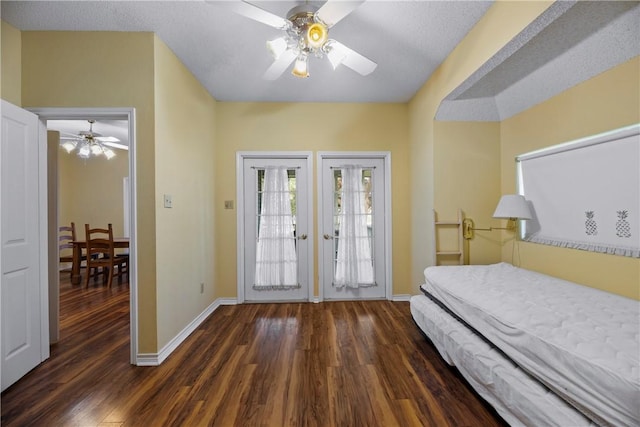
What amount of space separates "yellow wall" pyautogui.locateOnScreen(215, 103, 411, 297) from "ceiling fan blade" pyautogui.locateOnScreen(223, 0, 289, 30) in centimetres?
180

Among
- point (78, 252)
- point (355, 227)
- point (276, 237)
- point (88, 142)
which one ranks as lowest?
point (78, 252)

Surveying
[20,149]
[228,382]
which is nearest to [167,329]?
[228,382]

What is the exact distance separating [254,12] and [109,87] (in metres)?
1.43

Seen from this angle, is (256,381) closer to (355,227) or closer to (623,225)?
(355,227)

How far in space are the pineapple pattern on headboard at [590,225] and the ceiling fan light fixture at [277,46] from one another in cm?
264

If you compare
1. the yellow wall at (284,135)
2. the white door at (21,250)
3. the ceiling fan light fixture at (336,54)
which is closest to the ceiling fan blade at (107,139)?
the yellow wall at (284,135)

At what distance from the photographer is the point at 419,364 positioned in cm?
211

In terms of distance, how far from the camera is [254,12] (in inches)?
63.5

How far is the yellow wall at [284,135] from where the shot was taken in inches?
140

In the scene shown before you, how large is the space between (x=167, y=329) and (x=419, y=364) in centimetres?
211

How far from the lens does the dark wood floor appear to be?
5.24 ft

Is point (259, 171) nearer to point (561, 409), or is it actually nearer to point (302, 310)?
point (302, 310)

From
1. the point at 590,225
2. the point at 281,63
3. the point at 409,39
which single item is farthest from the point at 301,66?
the point at 590,225

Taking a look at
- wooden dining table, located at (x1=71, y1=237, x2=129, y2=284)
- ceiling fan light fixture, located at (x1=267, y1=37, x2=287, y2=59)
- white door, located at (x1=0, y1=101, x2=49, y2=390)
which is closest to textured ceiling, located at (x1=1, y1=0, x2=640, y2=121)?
ceiling fan light fixture, located at (x1=267, y1=37, x2=287, y2=59)
